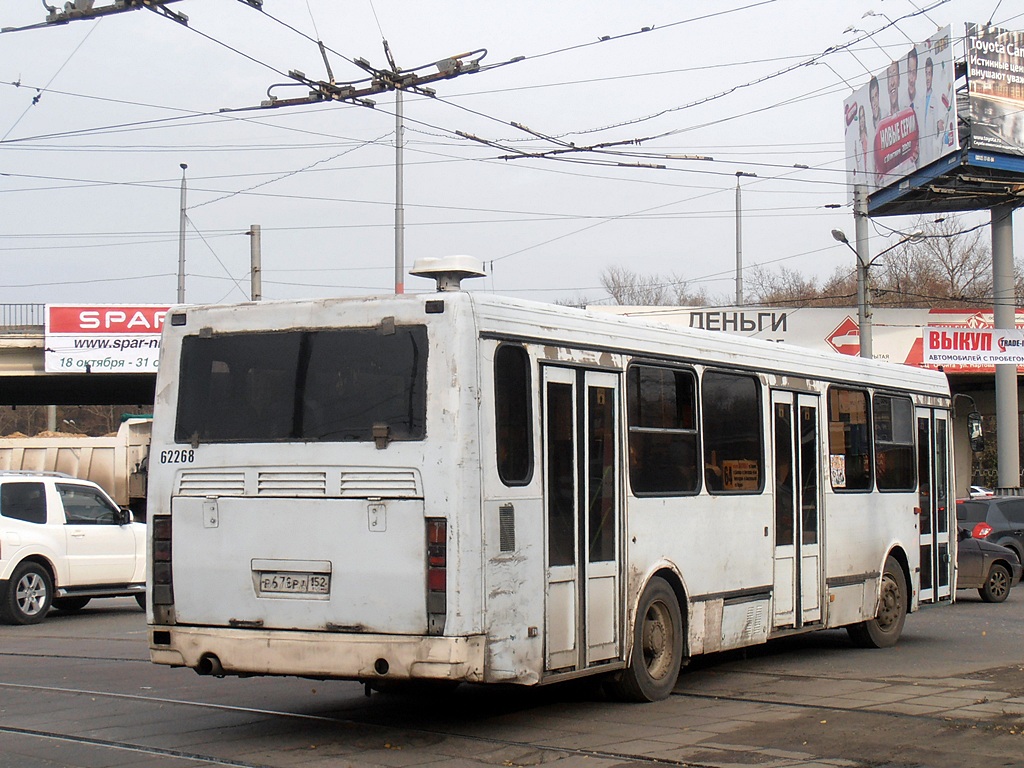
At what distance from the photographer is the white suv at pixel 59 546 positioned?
58.0 ft

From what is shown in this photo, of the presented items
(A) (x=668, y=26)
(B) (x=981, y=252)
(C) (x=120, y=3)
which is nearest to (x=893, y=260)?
(B) (x=981, y=252)

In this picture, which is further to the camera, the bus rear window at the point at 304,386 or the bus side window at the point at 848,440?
the bus side window at the point at 848,440

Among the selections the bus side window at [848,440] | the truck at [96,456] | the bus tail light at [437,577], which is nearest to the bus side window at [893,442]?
the bus side window at [848,440]

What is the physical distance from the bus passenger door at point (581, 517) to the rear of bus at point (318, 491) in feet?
2.88

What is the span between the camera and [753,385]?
11625 millimetres

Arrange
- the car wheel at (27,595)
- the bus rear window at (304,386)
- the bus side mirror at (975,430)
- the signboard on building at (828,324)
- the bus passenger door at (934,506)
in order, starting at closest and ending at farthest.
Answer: the bus rear window at (304,386), the bus passenger door at (934,506), the bus side mirror at (975,430), the car wheel at (27,595), the signboard on building at (828,324)

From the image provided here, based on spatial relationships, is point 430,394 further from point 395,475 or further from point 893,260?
point 893,260

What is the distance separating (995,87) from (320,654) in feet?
105

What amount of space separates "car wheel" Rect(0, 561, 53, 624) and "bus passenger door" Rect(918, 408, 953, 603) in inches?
444

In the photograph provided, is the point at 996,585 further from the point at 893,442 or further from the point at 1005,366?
the point at 1005,366

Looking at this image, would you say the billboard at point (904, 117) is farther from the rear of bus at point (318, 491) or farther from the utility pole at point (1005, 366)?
the rear of bus at point (318, 491)

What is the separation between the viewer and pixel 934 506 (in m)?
15.1

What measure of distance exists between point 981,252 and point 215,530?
236ft

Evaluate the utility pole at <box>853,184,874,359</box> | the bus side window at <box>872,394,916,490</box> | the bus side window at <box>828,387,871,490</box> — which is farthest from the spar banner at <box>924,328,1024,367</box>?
the bus side window at <box>828,387,871,490</box>
